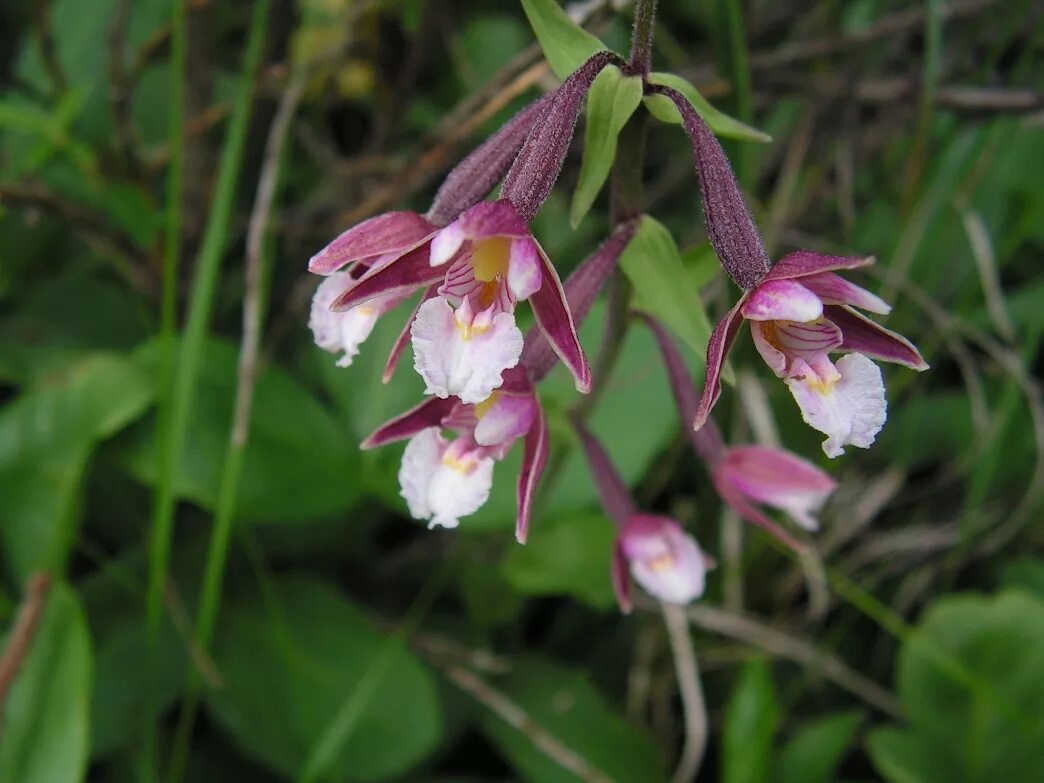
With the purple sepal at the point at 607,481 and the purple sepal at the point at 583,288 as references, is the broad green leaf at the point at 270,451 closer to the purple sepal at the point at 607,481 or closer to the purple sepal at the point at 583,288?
Answer: the purple sepal at the point at 607,481

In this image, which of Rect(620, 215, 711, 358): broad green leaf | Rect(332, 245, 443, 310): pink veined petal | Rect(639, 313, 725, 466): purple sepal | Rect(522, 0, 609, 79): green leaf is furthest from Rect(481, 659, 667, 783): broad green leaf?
Rect(522, 0, 609, 79): green leaf

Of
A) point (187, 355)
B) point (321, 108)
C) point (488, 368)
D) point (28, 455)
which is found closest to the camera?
point (488, 368)

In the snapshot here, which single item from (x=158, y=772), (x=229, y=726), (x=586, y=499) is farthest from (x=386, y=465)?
(x=158, y=772)

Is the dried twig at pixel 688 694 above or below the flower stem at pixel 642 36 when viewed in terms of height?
below

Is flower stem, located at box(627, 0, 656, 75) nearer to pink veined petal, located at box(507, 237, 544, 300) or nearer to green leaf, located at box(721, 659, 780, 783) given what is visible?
pink veined petal, located at box(507, 237, 544, 300)

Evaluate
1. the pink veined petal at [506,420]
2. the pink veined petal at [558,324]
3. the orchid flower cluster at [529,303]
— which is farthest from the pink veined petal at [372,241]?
Result: the pink veined petal at [506,420]

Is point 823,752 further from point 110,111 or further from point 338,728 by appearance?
point 110,111

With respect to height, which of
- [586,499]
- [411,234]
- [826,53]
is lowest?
[586,499]
